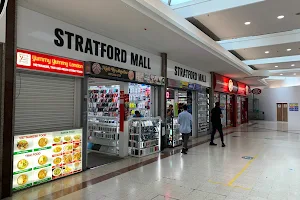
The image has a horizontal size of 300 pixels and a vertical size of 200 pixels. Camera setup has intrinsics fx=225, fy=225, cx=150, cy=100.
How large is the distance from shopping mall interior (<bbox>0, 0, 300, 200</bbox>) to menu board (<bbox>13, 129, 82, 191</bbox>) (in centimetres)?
2

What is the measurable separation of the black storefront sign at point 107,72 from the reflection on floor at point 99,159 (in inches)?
81.6

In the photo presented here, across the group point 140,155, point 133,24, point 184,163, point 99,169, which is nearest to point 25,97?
point 99,169

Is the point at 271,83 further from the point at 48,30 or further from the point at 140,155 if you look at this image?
the point at 48,30

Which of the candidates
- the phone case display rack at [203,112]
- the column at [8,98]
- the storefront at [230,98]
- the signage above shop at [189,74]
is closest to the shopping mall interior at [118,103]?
the column at [8,98]

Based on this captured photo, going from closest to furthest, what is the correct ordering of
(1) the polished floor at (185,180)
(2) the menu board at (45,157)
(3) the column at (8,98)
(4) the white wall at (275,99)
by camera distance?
(3) the column at (8,98)
(1) the polished floor at (185,180)
(2) the menu board at (45,157)
(4) the white wall at (275,99)

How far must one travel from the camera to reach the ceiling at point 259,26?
5270mm

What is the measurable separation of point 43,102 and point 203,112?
7.89 meters

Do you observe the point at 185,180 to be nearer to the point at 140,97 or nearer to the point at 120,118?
the point at 120,118

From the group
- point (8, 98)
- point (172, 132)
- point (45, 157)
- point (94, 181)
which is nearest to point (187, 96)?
point (172, 132)

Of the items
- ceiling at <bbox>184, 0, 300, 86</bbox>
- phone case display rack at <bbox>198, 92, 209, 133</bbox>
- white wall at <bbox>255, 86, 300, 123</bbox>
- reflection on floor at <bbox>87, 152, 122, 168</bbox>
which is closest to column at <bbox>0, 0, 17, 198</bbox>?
reflection on floor at <bbox>87, 152, 122, 168</bbox>

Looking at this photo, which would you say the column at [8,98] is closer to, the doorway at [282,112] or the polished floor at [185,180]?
the polished floor at [185,180]

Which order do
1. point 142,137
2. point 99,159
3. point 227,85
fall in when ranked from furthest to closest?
point 227,85 < point 142,137 < point 99,159

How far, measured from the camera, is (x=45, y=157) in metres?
4.04

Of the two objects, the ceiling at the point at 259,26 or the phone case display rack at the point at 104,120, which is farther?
the phone case display rack at the point at 104,120
